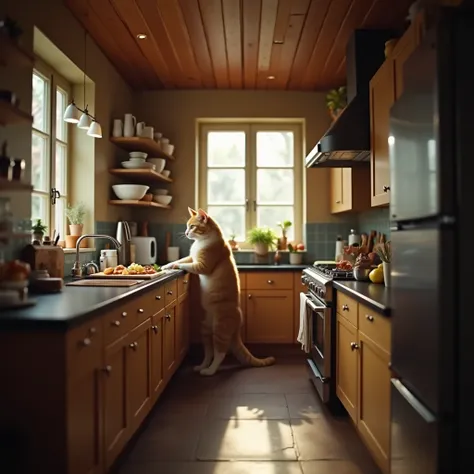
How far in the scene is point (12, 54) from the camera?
2139mm

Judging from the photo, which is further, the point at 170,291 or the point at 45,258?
the point at 170,291

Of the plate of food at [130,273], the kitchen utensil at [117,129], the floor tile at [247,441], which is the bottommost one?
the floor tile at [247,441]

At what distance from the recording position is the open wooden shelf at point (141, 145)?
4.17m

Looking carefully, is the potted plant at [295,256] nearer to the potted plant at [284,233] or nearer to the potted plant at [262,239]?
the potted plant at [284,233]

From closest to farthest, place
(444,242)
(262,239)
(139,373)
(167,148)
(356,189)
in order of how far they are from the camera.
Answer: (444,242)
(139,373)
(356,189)
(167,148)
(262,239)

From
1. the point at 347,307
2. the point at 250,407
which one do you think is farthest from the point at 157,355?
the point at 347,307

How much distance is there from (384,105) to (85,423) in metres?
2.38

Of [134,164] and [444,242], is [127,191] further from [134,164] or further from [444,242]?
[444,242]

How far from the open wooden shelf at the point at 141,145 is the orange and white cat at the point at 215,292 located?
30.8 inches

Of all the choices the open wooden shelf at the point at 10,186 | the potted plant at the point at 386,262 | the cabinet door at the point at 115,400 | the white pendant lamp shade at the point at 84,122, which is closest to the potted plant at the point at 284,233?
the potted plant at the point at 386,262

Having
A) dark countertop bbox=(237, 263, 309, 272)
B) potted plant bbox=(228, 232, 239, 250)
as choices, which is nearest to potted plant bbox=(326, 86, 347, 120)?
dark countertop bbox=(237, 263, 309, 272)

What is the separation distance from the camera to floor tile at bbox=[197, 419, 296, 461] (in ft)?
8.23

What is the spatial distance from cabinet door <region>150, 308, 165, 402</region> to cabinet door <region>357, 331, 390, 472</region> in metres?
1.21

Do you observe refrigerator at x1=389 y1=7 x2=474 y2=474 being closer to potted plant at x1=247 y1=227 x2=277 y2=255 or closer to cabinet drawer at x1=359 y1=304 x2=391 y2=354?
cabinet drawer at x1=359 y1=304 x2=391 y2=354
